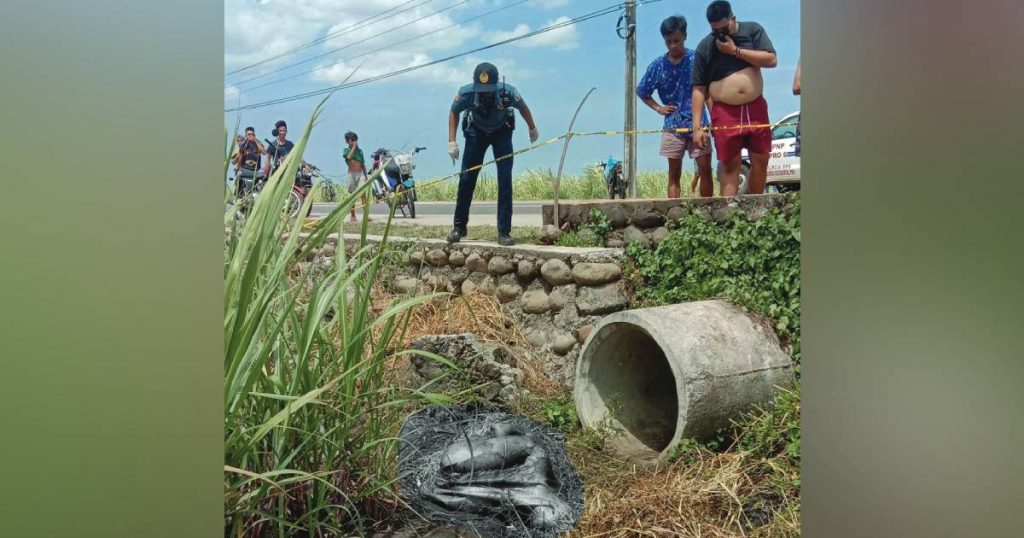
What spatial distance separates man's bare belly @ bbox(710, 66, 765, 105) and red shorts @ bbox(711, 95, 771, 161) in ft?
0.08

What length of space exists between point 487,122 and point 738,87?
116 centimetres

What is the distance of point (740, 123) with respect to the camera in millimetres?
3393

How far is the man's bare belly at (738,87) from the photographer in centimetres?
333

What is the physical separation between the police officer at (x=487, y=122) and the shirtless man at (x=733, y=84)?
887 mm

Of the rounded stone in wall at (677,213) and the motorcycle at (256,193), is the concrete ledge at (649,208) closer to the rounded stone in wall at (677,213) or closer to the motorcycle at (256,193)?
the rounded stone in wall at (677,213)

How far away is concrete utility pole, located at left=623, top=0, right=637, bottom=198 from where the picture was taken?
3.54 meters

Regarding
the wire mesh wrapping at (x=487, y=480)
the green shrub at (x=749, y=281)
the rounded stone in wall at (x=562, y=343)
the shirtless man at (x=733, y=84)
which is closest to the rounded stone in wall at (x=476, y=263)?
the rounded stone in wall at (x=562, y=343)

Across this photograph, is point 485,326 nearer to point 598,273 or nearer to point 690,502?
point 598,273
